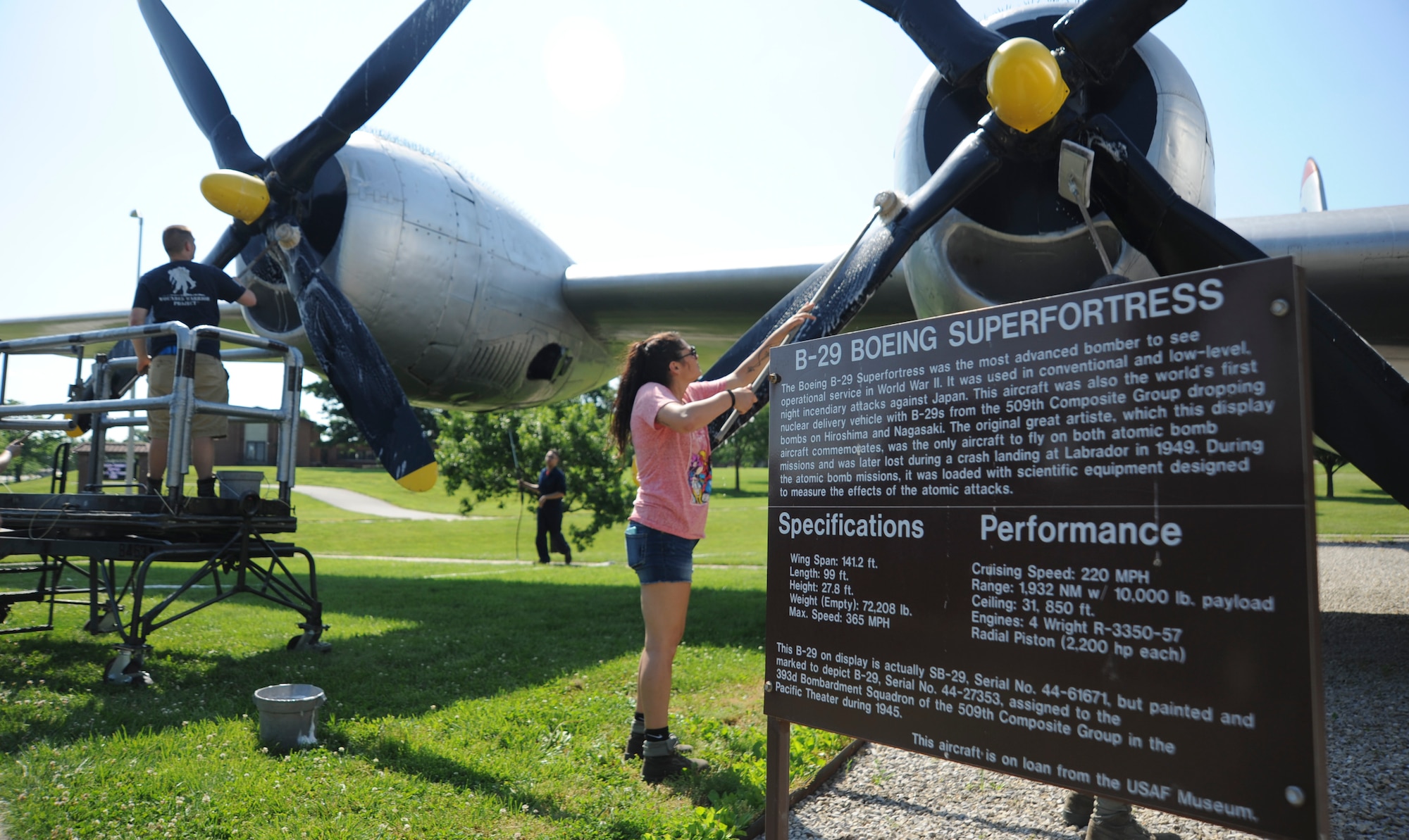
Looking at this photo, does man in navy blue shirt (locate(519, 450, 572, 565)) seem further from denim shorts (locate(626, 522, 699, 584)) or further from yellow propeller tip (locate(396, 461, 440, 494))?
denim shorts (locate(626, 522, 699, 584))

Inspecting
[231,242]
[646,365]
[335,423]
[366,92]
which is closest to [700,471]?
[646,365]

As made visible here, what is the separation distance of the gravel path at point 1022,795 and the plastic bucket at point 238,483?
4.13 metres

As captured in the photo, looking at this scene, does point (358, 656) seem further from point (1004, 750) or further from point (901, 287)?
point (901, 287)

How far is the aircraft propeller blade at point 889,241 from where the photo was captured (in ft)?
14.4

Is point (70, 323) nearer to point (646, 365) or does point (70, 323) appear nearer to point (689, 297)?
point (689, 297)

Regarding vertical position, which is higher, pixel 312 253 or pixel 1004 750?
pixel 312 253

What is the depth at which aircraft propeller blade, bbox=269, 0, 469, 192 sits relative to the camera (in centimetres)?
650

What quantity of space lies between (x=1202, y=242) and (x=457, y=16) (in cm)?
570

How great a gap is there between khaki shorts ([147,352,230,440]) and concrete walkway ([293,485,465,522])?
28023 millimetres

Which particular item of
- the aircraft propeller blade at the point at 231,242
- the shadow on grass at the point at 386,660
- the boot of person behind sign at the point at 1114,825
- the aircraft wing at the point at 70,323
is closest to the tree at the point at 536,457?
the aircraft wing at the point at 70,323

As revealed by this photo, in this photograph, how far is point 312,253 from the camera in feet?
21.6

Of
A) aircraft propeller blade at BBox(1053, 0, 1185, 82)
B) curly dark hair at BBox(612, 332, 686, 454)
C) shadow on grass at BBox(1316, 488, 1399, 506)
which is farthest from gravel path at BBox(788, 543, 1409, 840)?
shadow on grass at BBox(1316, 488, 1399, 506)

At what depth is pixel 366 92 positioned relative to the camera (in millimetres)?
6492

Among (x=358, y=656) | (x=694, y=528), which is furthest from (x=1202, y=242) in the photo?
(x=358, y=656)
